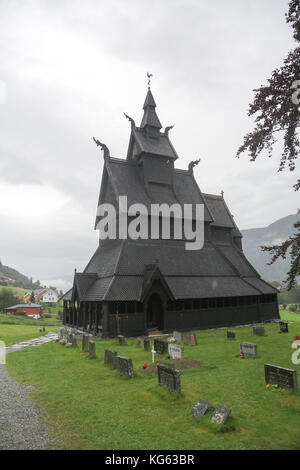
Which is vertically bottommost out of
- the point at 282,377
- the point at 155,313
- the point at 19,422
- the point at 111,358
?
the point at 19,422

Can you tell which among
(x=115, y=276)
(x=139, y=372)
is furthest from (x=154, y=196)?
(x=139, y=372)

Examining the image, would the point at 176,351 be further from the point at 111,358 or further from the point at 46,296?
the point at 46,296

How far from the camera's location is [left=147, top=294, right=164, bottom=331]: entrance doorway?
91.8 ft

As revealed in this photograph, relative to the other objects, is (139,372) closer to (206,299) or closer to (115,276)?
(115,276)

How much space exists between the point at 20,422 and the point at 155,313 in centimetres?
2120

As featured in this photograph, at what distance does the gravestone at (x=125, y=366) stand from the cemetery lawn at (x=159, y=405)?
331mm

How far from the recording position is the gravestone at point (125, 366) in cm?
1312

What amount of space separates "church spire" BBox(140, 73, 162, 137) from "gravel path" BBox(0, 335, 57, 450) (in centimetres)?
3209

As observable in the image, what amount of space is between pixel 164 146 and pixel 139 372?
29297mm

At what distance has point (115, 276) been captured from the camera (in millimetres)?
27016

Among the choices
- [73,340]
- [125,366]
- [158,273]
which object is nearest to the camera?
[125,366]

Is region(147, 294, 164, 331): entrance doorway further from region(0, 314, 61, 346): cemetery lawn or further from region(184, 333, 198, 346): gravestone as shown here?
region(0, 314, 61, 346): cemetery lawn

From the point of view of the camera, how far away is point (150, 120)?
37531 millimetres

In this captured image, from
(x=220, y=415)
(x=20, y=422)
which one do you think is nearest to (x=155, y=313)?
(x=20, y=422)
